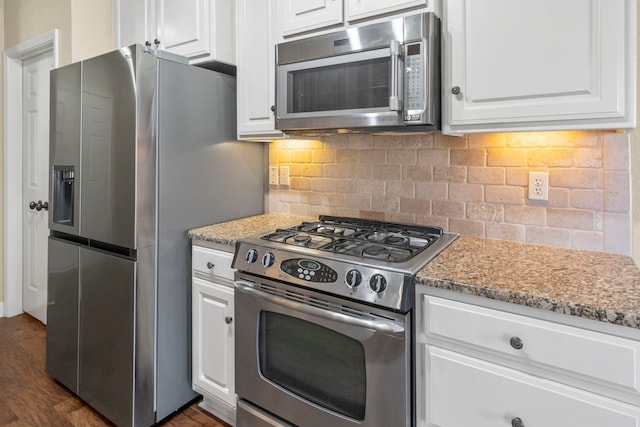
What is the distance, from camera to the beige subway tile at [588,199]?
58.8 inches

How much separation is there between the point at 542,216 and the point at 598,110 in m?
0.52

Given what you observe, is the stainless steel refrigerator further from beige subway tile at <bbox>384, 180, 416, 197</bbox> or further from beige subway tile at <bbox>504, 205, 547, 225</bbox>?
beige subway tile at <bbox>504, 205, 547, 225</bbox>

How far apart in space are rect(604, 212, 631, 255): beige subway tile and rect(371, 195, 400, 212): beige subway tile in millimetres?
849

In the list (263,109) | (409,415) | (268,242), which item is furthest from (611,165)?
(263,109)

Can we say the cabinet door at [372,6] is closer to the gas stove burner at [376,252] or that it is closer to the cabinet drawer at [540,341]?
the gas stove burner at [376,252]

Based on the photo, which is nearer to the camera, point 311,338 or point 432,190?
point 311,338

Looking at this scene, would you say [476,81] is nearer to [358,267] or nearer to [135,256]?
[358,267]

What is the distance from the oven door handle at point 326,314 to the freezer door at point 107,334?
59cm

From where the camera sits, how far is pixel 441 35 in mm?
1487

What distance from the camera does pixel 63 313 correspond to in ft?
7.13

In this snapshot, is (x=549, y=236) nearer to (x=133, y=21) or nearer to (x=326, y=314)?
(x=326, y=314)

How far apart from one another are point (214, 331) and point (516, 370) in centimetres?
129

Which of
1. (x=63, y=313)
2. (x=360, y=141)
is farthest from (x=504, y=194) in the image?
(x=63, y=313)

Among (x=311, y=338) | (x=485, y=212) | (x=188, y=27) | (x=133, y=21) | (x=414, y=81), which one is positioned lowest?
(x=311, y=338)
